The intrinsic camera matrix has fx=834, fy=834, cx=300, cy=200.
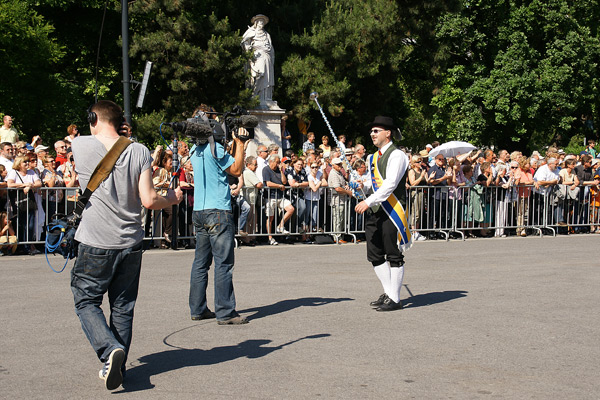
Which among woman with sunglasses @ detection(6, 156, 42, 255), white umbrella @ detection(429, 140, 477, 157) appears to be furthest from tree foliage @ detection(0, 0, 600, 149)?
woman with sunglasses @ detection(6, 156, 42, 255)

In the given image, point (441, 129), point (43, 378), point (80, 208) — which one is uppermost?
point (441, 129)

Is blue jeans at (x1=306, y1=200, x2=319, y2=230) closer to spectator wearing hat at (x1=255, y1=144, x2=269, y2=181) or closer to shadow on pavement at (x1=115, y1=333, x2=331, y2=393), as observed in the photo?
spectator wearing hat at (x1=255, y1=144, x2=269, y2=181)

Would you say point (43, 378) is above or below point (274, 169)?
below

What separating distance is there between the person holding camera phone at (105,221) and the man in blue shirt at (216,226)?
2.26 m

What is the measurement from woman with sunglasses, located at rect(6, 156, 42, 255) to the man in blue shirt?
6.33 metres

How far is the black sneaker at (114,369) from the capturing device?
17.6 ft

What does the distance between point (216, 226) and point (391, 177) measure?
1.98m

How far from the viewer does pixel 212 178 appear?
7.97 metres

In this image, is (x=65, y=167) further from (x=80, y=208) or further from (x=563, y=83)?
(x=563, y=83)

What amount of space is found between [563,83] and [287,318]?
31624mm

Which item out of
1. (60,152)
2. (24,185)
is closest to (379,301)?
(24,185)

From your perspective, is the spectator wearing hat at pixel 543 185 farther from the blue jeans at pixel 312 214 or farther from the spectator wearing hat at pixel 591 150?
the spectator wearing hat at pixel 591 150

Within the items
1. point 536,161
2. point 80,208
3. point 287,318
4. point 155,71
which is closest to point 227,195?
point 287,318

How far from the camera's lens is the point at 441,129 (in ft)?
131
